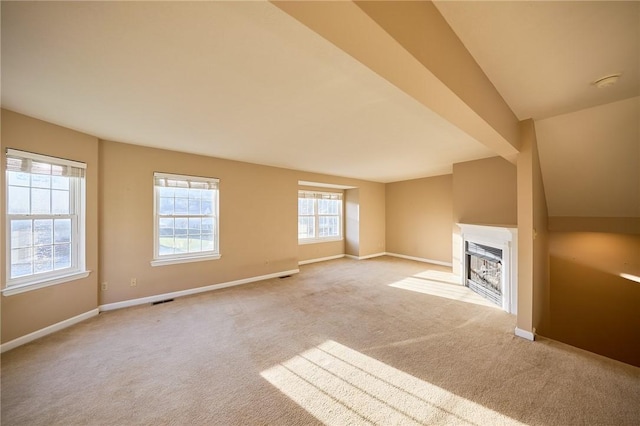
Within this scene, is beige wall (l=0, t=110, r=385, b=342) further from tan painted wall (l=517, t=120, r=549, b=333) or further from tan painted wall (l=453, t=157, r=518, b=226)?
tan painted wall (l=517, t=120, r=549, b=333)

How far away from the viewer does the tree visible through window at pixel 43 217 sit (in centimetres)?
246

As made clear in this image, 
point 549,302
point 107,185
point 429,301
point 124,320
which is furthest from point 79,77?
point 549,302

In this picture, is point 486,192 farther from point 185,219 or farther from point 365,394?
point 185,219

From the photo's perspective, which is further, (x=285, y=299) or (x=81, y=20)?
(x=285, y=299)

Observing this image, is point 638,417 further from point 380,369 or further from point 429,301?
point 429,301

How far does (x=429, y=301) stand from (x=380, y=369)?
1952 mm

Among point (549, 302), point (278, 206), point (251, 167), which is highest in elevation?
point (251, 167)

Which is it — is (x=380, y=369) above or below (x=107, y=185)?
below

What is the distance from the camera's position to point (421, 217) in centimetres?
650

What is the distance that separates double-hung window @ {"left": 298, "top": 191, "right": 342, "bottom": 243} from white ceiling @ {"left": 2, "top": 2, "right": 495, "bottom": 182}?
3119 millimetres

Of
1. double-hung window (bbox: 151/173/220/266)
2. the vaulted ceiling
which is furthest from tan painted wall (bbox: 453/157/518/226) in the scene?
double-hung window (bbox: 151/173/220/266)

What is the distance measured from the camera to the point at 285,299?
12.3 feet

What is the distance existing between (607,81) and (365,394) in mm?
3134

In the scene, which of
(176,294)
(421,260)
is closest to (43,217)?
(176,294)
